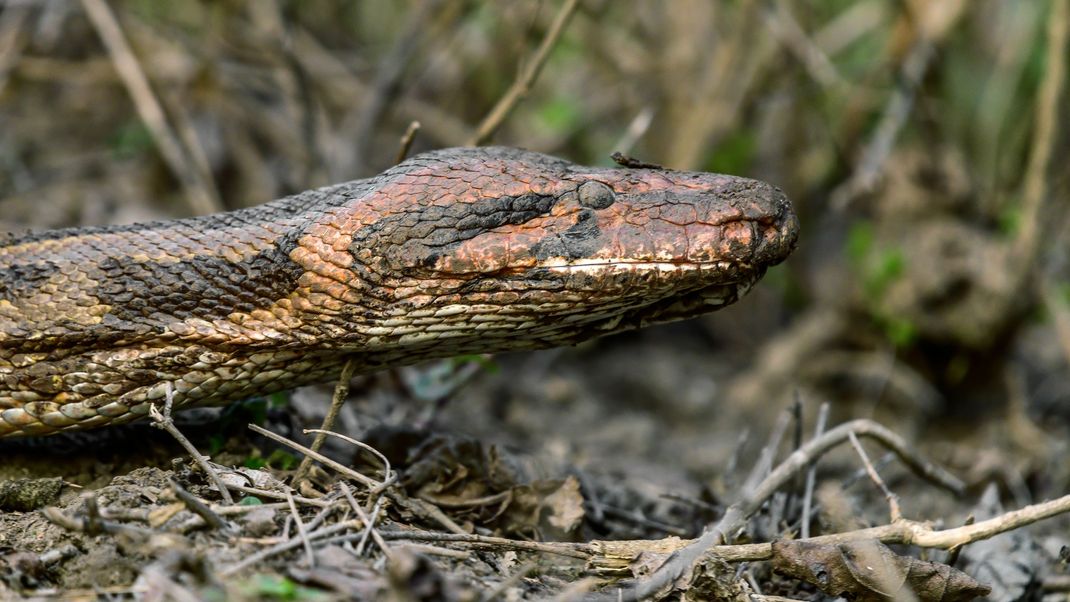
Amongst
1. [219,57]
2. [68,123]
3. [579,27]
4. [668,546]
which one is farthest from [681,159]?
[68,123]

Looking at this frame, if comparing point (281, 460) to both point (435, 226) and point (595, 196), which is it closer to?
point (435, 226)

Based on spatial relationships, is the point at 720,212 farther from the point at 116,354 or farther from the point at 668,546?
the point at 116,354

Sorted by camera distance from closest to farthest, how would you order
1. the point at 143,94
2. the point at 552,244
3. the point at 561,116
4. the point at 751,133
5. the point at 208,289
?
the point at 552,244 → the point at 208,289 → the point at 143,94 → the point at 751,133 → the point at 561,116

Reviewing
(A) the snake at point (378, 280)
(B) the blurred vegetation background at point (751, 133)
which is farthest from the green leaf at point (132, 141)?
(A) the snake at point (378, 280)

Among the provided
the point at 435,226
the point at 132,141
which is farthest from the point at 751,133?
the point at 435,226

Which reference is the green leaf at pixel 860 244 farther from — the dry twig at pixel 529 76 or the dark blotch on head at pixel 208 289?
the dark blotch on head at pixel 208 289

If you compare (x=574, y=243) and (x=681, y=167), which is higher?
(x=574, y=243)
